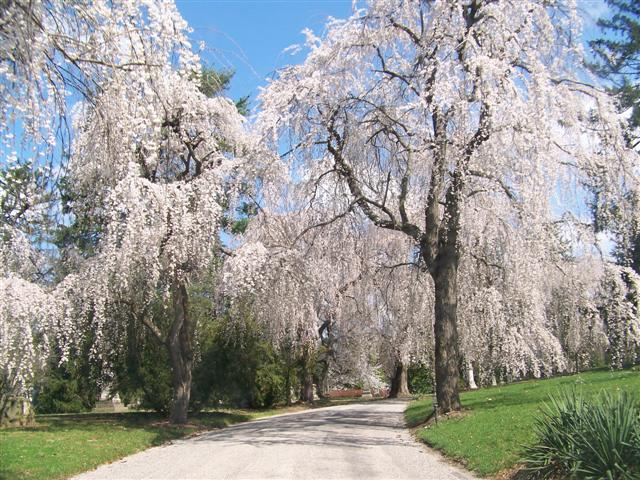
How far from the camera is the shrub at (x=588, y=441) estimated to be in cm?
614

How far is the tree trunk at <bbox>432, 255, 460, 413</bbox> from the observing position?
14.9 metres

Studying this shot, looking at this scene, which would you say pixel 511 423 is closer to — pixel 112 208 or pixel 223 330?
pixel 112 208

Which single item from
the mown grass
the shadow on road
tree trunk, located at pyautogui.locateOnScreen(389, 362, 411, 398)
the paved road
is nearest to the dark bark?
tree trunk, located at pyautogui.locateOnScreen(389, 362, 411, 398)

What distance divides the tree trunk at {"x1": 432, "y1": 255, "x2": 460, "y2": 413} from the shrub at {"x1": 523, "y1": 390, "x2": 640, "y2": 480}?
705 cm

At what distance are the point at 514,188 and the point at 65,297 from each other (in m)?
12.2

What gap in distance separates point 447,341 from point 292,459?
5.86m

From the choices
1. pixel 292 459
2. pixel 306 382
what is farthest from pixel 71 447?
pixel 306 382

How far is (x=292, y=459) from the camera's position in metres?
10.6

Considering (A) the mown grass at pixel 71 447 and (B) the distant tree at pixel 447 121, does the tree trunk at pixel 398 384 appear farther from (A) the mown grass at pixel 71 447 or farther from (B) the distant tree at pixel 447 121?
(B) the distant tree at pixel 447 121

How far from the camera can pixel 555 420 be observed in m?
7.54

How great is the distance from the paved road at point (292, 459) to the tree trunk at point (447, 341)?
1.46m

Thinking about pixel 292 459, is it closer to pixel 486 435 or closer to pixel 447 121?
pixel 486 435

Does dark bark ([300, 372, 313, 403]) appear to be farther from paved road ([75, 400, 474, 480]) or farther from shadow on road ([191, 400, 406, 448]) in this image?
paved road ([75, 400, 474, 480])

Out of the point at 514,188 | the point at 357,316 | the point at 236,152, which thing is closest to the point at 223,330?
the point at 357,316
